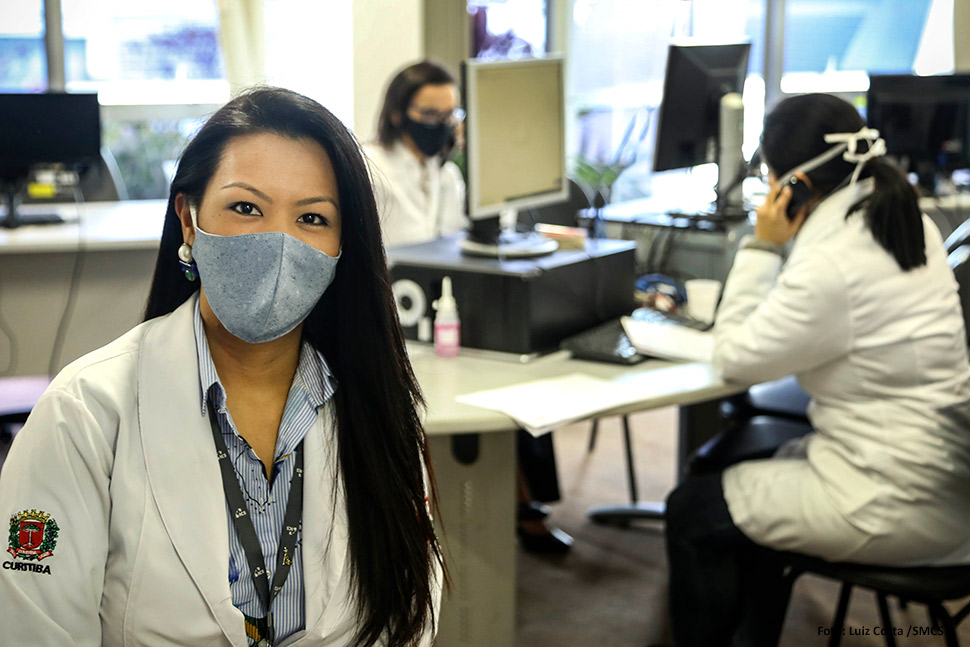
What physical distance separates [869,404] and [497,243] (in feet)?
3.00

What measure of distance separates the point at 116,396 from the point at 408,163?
229 cm

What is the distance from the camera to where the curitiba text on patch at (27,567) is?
3.48ft

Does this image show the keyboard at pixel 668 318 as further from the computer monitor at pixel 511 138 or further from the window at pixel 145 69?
the window at pixel 145 69

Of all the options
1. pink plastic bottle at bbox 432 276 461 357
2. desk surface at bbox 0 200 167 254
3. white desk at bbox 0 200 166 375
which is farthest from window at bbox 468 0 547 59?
pink plastic bottle at bbox 432 276 461 357

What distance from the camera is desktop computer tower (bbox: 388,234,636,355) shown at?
2256 mm

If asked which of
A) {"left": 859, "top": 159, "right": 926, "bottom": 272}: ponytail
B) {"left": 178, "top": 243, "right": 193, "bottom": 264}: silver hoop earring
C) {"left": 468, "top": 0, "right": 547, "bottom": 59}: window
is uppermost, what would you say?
{"left": 468, "top": 0, "right": 547, "bottom": 59}: window

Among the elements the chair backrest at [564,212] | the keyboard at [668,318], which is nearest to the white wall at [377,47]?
the chair backrest at [564,212]

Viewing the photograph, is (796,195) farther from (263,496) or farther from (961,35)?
(961,35)

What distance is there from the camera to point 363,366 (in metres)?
1.31

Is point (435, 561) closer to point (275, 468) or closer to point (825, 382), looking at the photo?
point (275, 468)

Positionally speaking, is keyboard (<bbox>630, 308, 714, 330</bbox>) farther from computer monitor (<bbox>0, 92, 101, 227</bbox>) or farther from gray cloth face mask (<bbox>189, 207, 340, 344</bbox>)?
computer monitor (<bbox>0, 92, 101, 227</bbox>)

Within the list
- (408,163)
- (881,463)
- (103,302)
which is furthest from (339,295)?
(103,302)

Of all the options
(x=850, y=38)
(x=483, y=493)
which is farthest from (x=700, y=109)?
(x=850, y=38)

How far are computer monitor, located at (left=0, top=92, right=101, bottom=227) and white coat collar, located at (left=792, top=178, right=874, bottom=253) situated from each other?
2705mm
